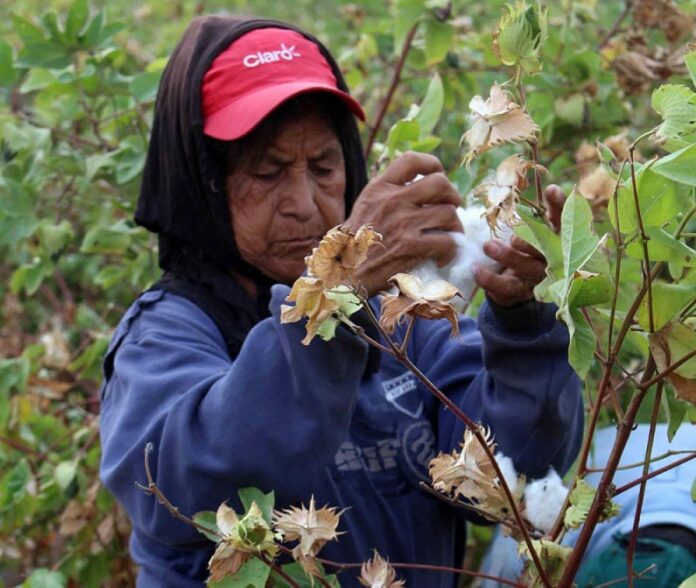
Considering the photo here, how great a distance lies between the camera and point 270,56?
70.4 inches

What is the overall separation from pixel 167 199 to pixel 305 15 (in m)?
3.78

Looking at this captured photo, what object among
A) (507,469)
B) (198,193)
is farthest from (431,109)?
(507,469)

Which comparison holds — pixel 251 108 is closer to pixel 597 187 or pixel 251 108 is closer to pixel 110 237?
pixel 597 187

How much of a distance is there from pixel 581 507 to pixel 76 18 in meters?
1.51

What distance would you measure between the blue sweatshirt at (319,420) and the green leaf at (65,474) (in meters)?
0.60

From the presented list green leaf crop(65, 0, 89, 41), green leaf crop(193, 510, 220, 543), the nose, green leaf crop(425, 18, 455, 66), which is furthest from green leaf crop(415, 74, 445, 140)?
green leaf crop(193, 510, 220, 543)

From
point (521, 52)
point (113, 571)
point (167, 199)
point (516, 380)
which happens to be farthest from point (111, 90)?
point (521, 52)

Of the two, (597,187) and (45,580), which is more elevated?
(597,187)

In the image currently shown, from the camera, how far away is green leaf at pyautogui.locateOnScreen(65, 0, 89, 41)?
229 cm

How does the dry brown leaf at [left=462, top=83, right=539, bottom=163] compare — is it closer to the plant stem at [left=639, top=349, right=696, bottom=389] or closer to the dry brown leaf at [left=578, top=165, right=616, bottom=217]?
the plant stem at [left=639, top=349, right=696, bottom=389]

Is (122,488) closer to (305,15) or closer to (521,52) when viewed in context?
(521,52)

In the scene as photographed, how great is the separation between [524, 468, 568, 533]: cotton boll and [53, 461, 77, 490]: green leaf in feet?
3.47

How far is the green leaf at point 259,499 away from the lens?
4.24 ft

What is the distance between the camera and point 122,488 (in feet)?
5.11
